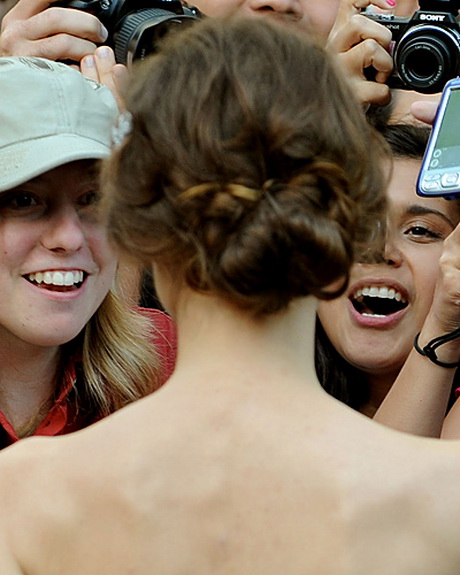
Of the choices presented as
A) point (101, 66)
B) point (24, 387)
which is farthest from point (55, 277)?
point (101, 66)

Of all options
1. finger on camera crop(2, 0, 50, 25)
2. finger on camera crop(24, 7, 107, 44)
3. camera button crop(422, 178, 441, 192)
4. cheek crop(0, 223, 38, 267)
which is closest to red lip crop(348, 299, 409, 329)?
camera button crop(422, 178, 441, 192)

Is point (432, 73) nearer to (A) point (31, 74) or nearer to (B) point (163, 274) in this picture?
(A) point (31, 74)

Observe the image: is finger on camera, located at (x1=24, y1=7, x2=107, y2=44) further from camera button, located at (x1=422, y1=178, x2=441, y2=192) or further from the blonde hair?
camera button, located at (x1=422, y1=178, x2=441, y2=192)

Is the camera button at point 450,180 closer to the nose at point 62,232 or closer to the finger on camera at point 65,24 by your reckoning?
the nose at point 62,232

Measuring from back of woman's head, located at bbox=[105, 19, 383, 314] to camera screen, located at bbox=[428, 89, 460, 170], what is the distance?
2.60 ft

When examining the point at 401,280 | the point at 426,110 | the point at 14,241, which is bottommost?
the point at 401,280

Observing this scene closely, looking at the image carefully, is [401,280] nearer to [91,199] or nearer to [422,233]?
[422,233]

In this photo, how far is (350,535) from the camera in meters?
1.18

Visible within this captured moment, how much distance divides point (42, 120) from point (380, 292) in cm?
79

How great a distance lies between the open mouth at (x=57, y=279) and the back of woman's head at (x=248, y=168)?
746 mm

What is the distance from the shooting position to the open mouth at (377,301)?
7.73 ft

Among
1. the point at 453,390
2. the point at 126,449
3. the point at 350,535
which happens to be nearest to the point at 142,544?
the point at 126,449

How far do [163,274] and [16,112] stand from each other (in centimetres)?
72

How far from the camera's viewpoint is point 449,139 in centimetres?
207
